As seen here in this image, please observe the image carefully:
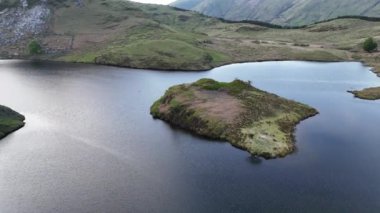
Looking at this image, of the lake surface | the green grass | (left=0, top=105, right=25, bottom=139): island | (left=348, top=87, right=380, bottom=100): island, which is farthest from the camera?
(left=348, top=87, right=380, bottom=100): island

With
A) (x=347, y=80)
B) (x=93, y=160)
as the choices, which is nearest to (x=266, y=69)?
(x=347, y=80)

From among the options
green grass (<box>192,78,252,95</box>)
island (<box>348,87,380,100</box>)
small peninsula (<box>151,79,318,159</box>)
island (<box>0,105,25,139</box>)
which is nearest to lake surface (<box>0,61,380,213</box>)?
island (<box>0,105,25,139</box>)

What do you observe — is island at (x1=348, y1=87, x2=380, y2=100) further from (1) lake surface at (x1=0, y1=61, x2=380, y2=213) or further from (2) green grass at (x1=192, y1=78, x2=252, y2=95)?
(2) green grass at (x1=192, y1=78, x2=252, y2=95)

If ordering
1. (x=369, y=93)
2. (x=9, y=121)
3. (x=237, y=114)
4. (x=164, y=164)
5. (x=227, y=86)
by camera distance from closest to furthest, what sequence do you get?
(x=164, y=164)
(x=237, y=114)
(x=9, y=121)
(x=227, y=86)
(x=369, y=93)

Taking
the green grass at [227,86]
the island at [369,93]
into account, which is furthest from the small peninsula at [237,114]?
the island at [369,93]

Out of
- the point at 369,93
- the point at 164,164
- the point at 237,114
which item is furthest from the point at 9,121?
the point at 369,93

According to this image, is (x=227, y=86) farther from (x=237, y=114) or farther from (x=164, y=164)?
(x=164, y=164)
